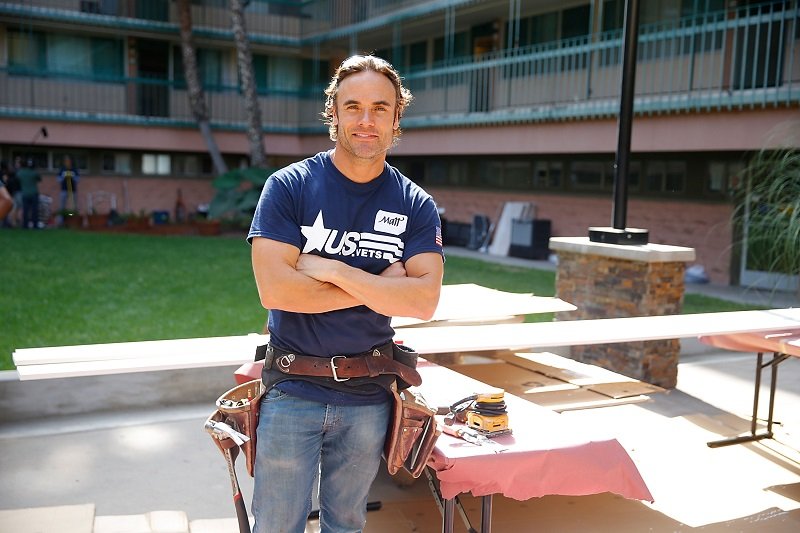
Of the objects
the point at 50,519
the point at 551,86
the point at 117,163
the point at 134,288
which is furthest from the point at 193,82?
the point at 50,519

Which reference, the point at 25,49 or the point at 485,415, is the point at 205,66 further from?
the point at 485,415

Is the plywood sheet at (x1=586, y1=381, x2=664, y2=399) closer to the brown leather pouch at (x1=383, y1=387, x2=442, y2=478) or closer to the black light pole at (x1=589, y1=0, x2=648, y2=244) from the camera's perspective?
the black light pole at (x1=589, y1=0, x2=648, y2=244)

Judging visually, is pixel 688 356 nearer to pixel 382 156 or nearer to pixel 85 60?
pixel 382 156

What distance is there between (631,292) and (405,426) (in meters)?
4.57

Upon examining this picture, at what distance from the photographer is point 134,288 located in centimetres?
1147

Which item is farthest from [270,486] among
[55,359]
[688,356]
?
[688,356]

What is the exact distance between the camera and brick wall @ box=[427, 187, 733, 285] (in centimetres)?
1449

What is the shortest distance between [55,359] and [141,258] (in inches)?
474

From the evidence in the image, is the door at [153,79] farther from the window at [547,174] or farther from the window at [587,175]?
the window at [587,175]

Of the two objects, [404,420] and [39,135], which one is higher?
[39,135]

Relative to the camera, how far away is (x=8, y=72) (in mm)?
22062

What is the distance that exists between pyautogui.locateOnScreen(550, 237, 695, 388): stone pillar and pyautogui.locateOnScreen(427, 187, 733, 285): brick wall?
21.2 ft

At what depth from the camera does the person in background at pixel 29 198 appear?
20781 millimetres

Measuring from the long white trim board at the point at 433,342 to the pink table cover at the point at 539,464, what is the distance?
89 cm
